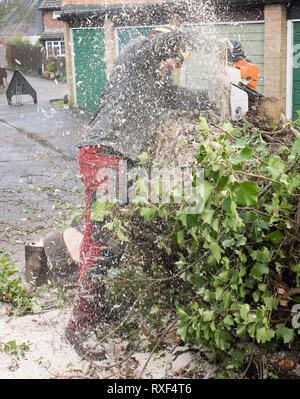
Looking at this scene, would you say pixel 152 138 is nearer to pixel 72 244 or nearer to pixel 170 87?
pixel 170 87

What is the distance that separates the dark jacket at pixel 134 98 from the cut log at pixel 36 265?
1559 mm

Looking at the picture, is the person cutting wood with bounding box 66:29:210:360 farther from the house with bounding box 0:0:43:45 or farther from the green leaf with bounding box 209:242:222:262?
the house with bounding box 0:0:43:45

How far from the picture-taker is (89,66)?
17109 millimetres

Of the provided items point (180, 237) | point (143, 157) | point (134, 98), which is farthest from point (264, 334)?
point (134, 98)

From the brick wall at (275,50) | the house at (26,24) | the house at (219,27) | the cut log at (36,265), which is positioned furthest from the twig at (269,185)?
the house at (26,24)

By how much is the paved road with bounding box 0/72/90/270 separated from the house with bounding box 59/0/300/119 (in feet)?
6.72

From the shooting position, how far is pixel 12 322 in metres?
4.12

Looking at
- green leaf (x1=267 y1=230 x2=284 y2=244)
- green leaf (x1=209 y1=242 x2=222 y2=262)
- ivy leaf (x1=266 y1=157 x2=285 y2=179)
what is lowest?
green leaf (x1=209 y1=242 x2=222 y2=262)

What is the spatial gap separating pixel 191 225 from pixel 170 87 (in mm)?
Answer: 1522

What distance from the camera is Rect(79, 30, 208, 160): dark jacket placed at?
3.60m

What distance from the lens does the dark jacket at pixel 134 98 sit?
360 centimetres

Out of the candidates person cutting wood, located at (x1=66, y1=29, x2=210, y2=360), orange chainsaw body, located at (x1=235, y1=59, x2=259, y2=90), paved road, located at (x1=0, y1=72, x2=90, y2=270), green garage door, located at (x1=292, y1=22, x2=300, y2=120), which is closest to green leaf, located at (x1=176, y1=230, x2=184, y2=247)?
person cutting wood, located at (x1=66, y1=29, x2=210, y2=360)

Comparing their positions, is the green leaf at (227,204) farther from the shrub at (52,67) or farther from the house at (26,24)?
the shrub at (52,67)
